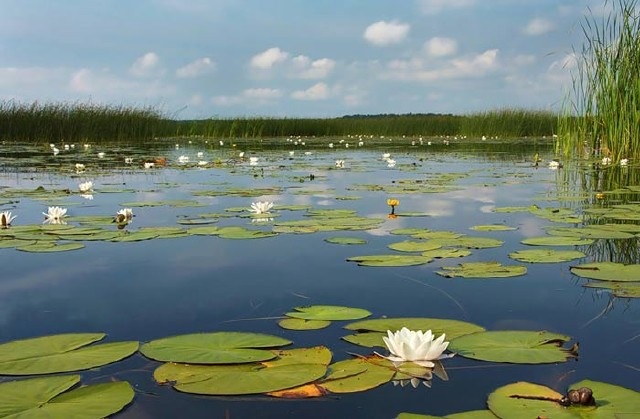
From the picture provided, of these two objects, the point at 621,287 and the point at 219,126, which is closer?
the point at 621,287

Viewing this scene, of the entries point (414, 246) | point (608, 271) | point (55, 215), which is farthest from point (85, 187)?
point (608, 271)

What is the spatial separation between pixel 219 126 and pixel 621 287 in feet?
82.3

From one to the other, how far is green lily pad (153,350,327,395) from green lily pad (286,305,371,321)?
32 cm

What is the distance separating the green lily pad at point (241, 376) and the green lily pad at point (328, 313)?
12.6 inches

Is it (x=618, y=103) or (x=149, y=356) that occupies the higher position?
(x=618, y=103)

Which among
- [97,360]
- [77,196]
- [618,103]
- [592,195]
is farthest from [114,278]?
[618,103]

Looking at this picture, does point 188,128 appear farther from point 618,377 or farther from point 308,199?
point 618,377

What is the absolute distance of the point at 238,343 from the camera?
1.50 metres

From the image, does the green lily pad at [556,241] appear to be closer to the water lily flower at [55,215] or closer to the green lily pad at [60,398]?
the green lily pad at [60,398]

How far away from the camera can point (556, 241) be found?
9.32ft

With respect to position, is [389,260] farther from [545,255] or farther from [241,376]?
[241,376]

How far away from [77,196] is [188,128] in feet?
74.1

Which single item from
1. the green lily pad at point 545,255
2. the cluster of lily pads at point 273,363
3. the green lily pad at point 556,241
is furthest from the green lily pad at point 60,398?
the green lily pad at point 556,241

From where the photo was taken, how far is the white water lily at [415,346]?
52.6 inches
